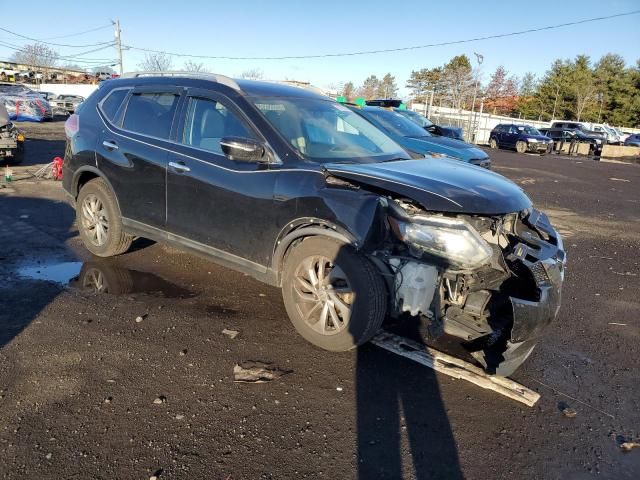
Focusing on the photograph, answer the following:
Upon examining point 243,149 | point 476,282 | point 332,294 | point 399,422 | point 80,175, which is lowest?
point 399,422

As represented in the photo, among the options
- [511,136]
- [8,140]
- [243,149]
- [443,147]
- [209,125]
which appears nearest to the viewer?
[243,149]

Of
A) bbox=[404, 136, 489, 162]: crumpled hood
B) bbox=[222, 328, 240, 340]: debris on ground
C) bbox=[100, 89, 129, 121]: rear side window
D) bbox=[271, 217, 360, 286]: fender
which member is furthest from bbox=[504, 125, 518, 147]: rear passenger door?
bbox=[222, 328, 240, 340]: debris on ground

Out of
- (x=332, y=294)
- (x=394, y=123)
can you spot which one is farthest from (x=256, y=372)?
(x=394, y=123)

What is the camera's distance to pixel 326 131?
4398mm

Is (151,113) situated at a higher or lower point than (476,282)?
higher

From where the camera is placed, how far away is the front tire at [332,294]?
338 cm

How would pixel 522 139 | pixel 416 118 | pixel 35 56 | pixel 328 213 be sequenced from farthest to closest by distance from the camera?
pixel 35 56 < pixel 522 139 < pixel 416 118 < pixel 328 213

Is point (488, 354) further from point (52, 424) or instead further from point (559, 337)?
point (52, 424)

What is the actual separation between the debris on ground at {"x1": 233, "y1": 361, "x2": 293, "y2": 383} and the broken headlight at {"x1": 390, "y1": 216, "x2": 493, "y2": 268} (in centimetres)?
126

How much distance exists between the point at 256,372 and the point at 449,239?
157cm

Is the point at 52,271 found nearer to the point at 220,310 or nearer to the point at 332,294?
the point at 220,310

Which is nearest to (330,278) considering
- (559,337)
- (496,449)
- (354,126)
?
(496,449)

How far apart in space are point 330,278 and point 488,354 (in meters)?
1.29

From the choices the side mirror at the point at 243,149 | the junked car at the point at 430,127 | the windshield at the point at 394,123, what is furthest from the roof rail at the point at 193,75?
the junked car at the point at 430,127
